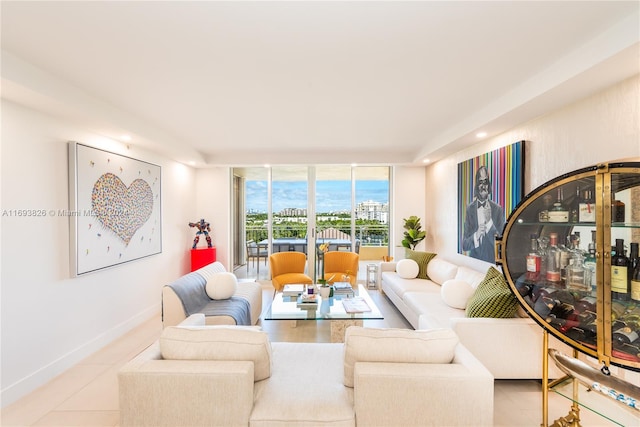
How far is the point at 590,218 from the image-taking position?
171 centimetres

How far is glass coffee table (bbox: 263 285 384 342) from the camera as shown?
9.75ft

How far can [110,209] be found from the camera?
3312 millimetres

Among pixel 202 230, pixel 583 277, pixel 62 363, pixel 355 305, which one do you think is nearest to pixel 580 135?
pixel 583 277

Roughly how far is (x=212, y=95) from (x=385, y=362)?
2.51 meters

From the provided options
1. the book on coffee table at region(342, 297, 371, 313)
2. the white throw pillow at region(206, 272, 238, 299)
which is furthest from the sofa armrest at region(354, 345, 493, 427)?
the white throw pillow at region(206, 272, 238, 299)

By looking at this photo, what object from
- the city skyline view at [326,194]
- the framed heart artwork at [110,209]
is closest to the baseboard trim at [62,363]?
the framed heart artwork at [110,209]

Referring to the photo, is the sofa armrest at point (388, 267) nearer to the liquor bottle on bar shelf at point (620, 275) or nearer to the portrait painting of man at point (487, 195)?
the portrait painting of man at point (487, 195)

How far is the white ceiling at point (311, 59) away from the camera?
1.54 m

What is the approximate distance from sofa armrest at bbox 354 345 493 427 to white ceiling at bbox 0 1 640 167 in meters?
1.85

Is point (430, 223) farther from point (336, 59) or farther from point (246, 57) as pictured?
point (246, 57)

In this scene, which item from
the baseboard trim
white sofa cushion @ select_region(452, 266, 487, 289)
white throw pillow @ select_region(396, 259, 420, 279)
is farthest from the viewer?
white throw pillow @ select_region(396, 259, 420, 279)

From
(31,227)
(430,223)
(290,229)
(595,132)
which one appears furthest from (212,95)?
(430,223)

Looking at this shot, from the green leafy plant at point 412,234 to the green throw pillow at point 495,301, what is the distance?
103 inches

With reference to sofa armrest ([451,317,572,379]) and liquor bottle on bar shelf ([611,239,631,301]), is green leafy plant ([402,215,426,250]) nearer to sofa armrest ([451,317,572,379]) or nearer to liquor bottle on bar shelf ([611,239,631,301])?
sofa armrest ([451,317,572,379])
